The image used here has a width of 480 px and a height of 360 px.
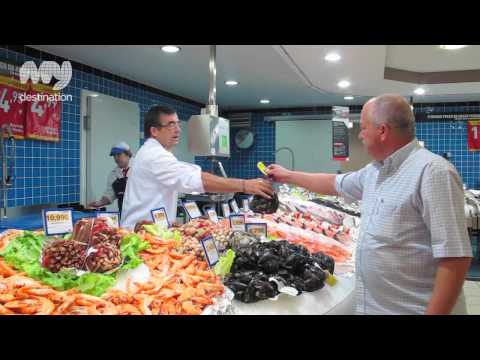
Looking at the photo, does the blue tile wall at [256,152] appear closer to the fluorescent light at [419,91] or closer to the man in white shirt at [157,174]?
the fluorescent light at [419,91]

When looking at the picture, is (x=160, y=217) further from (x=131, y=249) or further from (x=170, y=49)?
(x=170, y=49)

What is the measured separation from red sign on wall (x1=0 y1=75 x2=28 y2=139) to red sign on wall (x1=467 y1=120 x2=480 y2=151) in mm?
8165

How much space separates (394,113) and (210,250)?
1097 mm

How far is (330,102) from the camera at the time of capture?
9312mm

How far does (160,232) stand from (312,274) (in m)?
0.95

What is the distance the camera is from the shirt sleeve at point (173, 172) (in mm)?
2900

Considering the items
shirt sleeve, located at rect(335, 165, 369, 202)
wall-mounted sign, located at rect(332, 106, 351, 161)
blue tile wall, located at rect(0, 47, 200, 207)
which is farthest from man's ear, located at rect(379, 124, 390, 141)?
blue tile wall, located at rect(0, 47, 200, 207)

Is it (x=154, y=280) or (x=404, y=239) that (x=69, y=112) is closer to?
(x=154, y=280)

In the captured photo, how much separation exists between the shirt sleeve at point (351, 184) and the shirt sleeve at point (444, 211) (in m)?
0.72

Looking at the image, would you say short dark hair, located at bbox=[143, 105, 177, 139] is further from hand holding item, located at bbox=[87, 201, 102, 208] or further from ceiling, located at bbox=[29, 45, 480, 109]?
hand holding item, located at bbox=[87, 201, 102, 208]

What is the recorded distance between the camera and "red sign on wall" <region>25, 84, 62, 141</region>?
16.6 ft

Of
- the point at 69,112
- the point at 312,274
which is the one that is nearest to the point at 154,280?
the point at 312,274

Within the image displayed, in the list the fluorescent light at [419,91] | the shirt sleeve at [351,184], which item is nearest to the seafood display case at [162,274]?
the shirt sleeve at [351,184]
